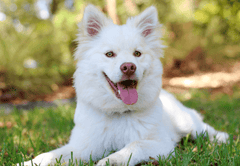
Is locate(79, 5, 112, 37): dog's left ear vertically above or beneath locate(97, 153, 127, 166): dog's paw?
above

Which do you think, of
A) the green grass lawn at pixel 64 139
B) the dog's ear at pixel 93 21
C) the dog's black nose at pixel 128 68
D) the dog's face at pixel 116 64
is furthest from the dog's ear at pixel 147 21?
the green grass lawn at pixel 64 139

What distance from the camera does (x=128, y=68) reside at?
2395 millimetres

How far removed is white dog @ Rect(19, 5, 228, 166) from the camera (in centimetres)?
248

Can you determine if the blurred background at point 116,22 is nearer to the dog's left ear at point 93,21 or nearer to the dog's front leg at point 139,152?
the dog's left ear at point 93,21

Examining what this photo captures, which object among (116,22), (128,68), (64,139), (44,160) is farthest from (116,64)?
(116,22)

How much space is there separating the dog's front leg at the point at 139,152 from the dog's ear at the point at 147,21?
5.16 feet

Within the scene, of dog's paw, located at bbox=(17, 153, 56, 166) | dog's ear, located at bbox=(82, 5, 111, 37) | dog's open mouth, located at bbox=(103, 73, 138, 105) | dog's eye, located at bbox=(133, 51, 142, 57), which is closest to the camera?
dog's paw, located at bbox=(17, 153, 56, 166)

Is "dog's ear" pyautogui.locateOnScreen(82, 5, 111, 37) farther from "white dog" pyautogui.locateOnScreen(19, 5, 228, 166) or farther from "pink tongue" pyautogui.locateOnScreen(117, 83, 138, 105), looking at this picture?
"pink tongue" pyautogui.locateOnScreen(117, 83, 138, 105)

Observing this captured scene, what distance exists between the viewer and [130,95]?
2500 mm

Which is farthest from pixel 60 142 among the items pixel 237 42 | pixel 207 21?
pixel 237 42

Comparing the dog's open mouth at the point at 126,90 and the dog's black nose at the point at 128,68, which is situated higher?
the dog's black nose at the point at 128,68

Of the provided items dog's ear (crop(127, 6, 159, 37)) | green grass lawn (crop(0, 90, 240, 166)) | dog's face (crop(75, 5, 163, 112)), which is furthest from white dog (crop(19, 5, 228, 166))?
green grass lawn (crop(0, 90, 240, 166))

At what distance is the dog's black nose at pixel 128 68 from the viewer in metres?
2.39

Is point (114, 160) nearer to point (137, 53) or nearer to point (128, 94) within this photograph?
point (128, 94)
